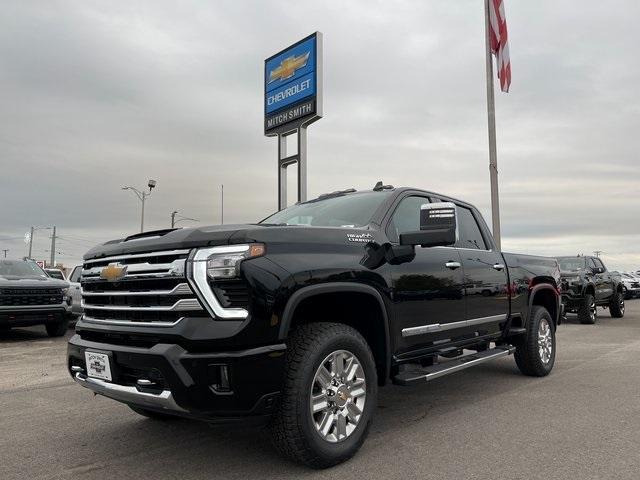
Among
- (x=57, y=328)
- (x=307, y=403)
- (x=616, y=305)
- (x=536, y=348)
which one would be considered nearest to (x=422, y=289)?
(x=307, y=403)

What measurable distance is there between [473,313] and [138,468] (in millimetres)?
3107

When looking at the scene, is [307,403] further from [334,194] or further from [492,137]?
[492,137]

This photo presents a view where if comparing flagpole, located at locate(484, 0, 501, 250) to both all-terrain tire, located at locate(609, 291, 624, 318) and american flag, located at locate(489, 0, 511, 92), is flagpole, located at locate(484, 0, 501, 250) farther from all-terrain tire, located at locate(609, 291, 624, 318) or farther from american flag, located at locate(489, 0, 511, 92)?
all-terrain tire, located at locate(609, 291, 624, 318)

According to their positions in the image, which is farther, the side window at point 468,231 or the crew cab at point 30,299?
the crew cab at point 30,299

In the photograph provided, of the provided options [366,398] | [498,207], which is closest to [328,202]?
[366,398]

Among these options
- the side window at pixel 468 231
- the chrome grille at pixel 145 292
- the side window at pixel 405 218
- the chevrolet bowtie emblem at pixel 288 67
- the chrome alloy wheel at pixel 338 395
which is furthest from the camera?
the chevrolet bowtie emblem at pixel 288 67

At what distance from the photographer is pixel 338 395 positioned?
3551 millimetres

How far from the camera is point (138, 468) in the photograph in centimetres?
358

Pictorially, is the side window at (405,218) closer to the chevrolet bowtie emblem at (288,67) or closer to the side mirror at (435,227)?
the side mirror at (435,227)

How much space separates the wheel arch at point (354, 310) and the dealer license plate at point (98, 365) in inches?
46.2

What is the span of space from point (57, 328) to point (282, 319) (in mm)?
10209

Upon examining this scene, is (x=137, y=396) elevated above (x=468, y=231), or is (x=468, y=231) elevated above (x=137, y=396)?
(x=468, y=231)

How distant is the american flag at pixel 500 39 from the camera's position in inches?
651

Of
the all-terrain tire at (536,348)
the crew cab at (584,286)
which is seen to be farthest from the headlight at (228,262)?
the crew cab at (584,286)
